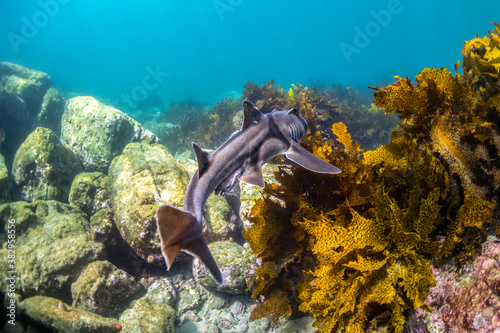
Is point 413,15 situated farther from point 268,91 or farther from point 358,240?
point 358,240

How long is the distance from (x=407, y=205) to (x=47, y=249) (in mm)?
5540

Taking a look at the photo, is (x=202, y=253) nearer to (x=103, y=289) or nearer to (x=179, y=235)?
(x=179, y=235)

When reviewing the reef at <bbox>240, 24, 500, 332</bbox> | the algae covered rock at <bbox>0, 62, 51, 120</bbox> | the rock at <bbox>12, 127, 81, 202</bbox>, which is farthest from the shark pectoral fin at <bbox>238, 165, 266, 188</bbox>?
the algae covered rock at <bbox>0, 62, 51, 120</bbox>

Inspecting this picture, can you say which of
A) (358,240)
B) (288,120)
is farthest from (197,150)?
(358,240)

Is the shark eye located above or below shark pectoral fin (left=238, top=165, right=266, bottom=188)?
above

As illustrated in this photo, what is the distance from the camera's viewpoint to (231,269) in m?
3.79

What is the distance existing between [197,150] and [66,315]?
3.29 m

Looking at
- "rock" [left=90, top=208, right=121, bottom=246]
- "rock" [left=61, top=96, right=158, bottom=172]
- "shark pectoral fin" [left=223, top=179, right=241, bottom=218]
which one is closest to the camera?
"rock" [left=90, top=208, right=121, bottom=246]

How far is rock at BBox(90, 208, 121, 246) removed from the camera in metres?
4.61

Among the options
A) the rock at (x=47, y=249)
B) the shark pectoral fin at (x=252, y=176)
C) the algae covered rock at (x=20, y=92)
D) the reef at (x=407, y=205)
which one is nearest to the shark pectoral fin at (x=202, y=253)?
the shark pectoral fin at (x=252, y=176)

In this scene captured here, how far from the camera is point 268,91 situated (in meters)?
10.2

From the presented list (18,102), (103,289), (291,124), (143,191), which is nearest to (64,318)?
(103,289)

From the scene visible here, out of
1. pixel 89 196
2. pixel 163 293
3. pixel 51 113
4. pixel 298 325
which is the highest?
pixel 51 113

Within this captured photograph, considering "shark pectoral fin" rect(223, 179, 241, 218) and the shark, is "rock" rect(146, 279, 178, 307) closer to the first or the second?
"shark pectoral fin" rect(223, 179, 241, 218)
